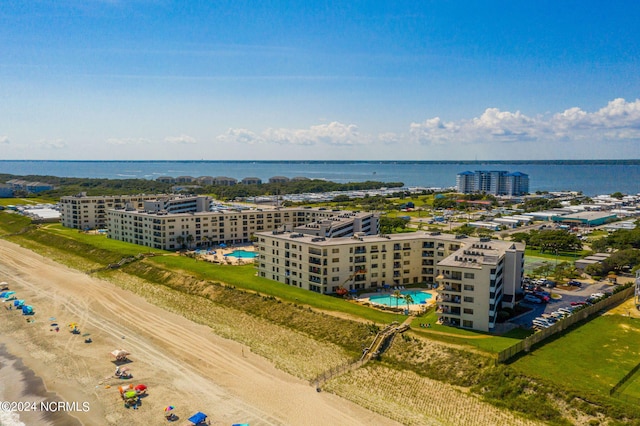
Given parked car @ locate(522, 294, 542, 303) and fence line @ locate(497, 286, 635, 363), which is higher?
fence line @ locate(497, 286, 635, 363)

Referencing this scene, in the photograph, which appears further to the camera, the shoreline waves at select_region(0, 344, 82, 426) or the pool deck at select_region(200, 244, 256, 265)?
the pool deck at select_region(200, 244, 256, 265)

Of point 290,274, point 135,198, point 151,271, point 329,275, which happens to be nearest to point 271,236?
point 290,274

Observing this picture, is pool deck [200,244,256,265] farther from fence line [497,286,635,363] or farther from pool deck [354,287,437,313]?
fence line [497,286,635,363]

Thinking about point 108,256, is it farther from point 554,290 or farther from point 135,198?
point 554,290

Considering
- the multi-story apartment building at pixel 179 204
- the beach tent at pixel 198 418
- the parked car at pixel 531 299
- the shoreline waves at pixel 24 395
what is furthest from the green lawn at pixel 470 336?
the multi-story apartment building at pixel 179 204

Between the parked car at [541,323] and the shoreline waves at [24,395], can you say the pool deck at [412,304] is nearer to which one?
the parked car at [541,323]

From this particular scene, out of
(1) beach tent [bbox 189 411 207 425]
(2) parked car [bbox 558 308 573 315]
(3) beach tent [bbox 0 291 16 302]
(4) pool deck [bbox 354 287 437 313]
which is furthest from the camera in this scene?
(3) beach tent [bbox 0 291 16 302]

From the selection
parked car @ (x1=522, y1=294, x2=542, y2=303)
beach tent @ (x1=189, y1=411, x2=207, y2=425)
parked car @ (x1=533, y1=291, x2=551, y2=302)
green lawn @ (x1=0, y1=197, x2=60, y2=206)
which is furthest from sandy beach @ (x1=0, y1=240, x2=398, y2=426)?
green lawn @ (x1=0, y1=197, x2=60, y2=206)
